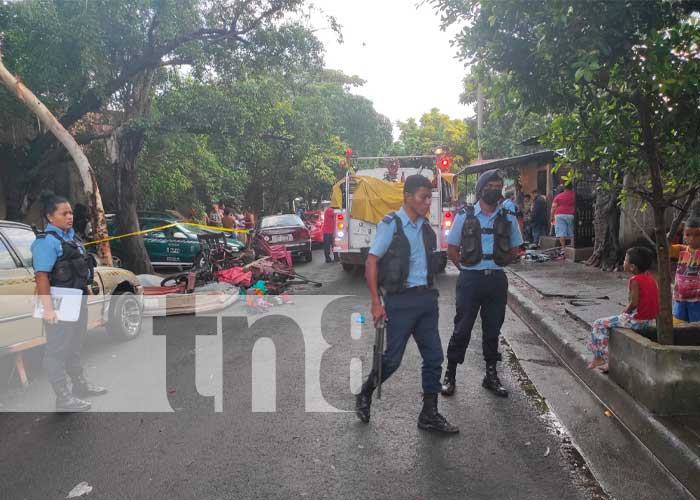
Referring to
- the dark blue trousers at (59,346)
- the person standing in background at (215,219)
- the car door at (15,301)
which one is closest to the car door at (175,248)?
the person standing in background at (215,219)

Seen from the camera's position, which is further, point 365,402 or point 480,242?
point 480,242

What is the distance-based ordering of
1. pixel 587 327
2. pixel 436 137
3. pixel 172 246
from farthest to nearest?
pixel 436 137 → pixel 172 246 → pixel 587 327

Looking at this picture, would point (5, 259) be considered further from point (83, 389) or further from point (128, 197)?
point (128, 197)

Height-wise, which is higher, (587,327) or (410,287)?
(410,287)

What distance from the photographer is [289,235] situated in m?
16.6

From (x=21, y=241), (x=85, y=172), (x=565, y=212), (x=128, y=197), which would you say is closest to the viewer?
(x=21, y=241)

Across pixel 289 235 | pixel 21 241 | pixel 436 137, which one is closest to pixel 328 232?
pixel 289 235

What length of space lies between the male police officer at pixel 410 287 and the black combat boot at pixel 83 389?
266 centimetres

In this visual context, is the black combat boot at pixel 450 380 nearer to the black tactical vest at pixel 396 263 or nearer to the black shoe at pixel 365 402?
the black shoe at pixel 365 402

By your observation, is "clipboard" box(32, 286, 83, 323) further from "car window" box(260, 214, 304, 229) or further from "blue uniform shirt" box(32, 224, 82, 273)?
"car window" box(260, 214, 304, 229)

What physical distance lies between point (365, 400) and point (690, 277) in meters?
3.31

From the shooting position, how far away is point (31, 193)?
14.7m

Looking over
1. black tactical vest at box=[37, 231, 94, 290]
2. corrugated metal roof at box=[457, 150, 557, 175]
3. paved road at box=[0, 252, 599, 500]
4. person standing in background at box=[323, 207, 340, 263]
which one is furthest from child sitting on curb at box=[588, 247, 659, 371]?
corrugated metal roof at box=[457, 150, 557, 175]

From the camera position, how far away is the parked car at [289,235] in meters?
16.5
